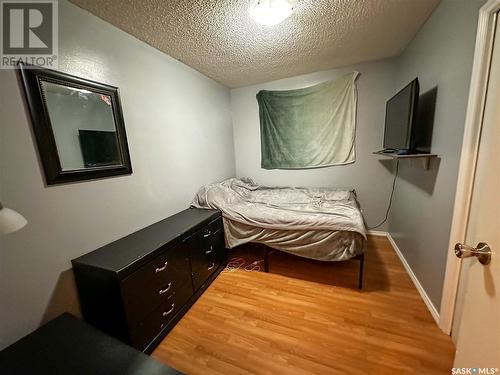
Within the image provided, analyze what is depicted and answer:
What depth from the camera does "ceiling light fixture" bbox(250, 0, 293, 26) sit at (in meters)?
1.39

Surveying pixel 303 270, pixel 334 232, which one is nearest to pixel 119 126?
pixel 334 232

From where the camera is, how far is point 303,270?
2262mm

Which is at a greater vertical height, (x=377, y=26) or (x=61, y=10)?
(x=377, y=26)

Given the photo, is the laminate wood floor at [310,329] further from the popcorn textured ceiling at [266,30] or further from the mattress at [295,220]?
the popcorn textured ceiling at [266,30]

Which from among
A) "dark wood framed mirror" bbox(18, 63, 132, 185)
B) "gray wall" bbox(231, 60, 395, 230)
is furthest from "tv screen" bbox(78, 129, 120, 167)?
"gray wall" bbox(231, 60, 395, 230)

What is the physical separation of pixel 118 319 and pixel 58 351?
1.02ft

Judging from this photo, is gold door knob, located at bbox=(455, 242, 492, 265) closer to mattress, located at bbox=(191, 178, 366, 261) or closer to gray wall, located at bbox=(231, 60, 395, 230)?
mattress, located at bbox=(191, 178, 366, 261)

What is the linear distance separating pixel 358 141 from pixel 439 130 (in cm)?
140

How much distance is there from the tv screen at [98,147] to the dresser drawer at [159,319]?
1162mm

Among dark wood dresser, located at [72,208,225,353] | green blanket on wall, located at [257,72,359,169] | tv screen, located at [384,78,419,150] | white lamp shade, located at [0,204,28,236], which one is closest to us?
white lamp shade, located at [0,204,28,236]

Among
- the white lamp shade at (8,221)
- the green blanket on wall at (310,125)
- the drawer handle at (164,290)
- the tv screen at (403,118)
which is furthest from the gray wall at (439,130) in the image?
the white lamp shade at (8,221)

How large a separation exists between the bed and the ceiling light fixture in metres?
1.66

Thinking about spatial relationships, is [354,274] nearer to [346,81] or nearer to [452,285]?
[452,285]

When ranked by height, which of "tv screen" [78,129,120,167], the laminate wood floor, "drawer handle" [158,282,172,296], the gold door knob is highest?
"tv screen" [78,129,120,167]
